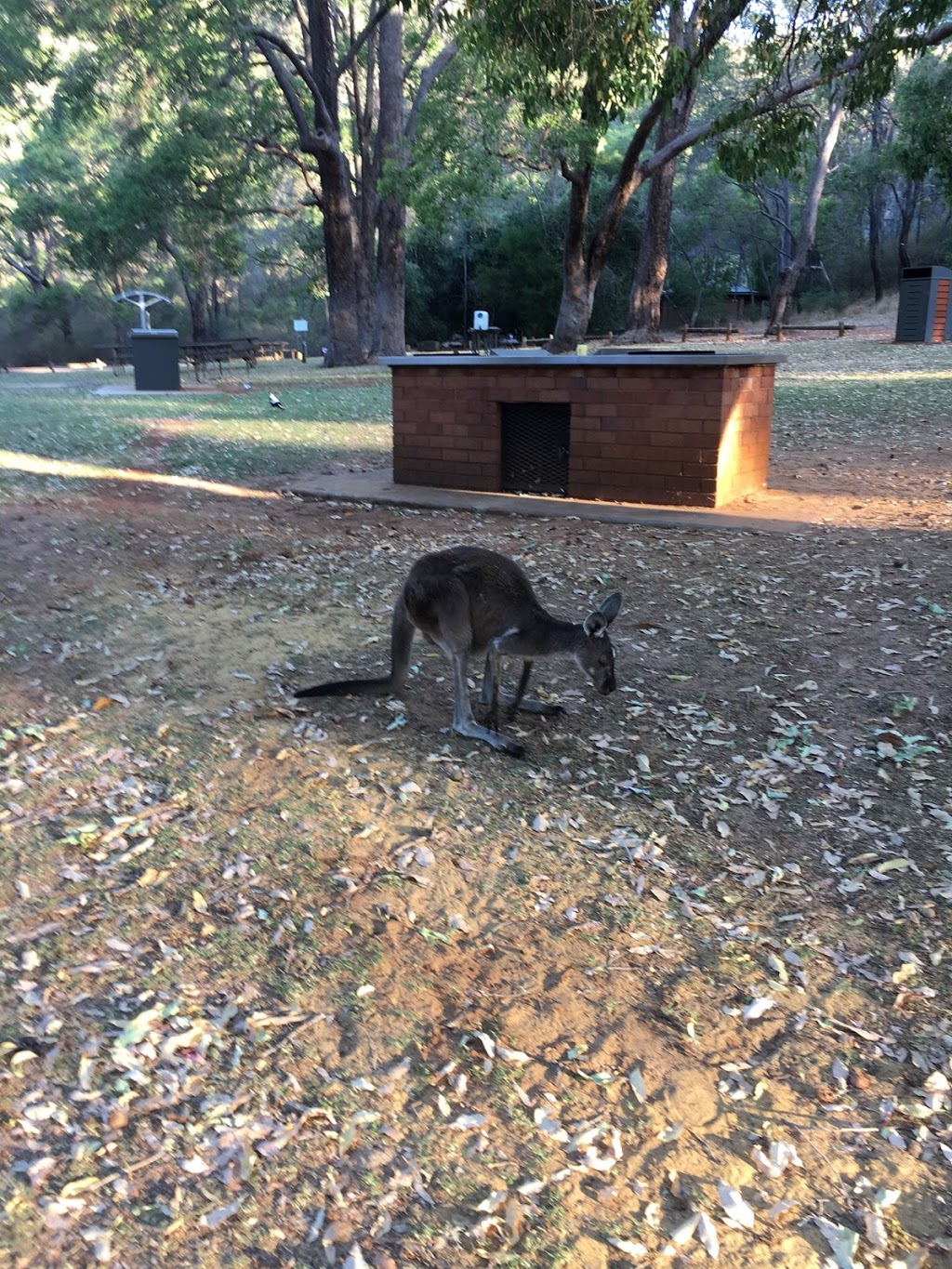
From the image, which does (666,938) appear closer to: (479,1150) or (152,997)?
(479,1150)

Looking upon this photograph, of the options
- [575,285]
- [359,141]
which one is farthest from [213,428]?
[359,141]

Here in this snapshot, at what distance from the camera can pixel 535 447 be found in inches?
371

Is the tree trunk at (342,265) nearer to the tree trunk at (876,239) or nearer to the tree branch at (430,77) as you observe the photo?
the tree branch at (430,77)

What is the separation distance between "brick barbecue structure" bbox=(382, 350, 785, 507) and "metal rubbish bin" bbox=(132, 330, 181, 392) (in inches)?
538

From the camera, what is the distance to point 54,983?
318 cm

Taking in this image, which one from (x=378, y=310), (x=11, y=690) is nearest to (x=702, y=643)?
(x=11, y=690)

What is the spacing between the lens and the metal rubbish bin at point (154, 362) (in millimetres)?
21828

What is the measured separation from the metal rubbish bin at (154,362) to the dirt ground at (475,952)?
56.2 ft

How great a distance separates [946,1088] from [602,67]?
802cm

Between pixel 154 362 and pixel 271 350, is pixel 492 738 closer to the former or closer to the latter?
pixel 154 362

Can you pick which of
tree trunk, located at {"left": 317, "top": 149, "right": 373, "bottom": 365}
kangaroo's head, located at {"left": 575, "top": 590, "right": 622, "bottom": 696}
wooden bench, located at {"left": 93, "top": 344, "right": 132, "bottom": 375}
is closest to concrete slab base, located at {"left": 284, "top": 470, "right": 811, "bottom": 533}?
kangaroo's head, located at {"left": 575, "top": 590, "right": 622, "bottom": 696}

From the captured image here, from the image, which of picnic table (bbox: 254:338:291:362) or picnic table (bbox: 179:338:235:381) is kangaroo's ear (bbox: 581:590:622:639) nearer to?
picnic table (bbox: 179:338:235:381)

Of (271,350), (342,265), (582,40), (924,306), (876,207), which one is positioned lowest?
(271,350)

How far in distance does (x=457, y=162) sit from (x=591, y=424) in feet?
43.6
